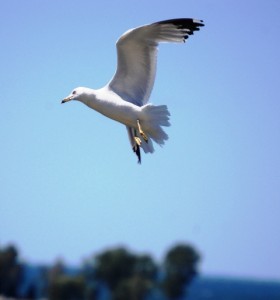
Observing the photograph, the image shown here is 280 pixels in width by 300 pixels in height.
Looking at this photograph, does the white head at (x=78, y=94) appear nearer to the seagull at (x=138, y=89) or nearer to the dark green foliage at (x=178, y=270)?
the seagull at (x=138, y=89)

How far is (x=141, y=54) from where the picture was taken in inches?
333

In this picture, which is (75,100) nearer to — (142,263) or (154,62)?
(154,62)

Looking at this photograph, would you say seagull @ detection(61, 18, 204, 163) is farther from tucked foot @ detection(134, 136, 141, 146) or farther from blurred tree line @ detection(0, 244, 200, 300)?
blurred tree line @ detection(0, 244, 200, 300)

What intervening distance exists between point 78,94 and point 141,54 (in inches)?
28.3

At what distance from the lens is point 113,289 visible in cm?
5275

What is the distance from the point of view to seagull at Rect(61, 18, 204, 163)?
809 cm

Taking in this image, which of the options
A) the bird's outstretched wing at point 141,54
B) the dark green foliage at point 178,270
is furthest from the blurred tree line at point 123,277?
the bird's outstretched wing at point 141,54

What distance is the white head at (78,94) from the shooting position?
830 centimetres

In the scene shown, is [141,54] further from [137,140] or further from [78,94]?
[137,140]

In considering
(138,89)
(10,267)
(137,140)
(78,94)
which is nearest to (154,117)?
(137,140)

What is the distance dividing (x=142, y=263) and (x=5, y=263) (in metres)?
10.6

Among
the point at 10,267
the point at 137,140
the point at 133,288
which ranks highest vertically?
the point at 133,288

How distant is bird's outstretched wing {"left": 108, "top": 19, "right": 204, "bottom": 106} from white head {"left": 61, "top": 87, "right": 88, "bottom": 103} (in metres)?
0.33

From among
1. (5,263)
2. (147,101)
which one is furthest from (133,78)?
(5,263)
